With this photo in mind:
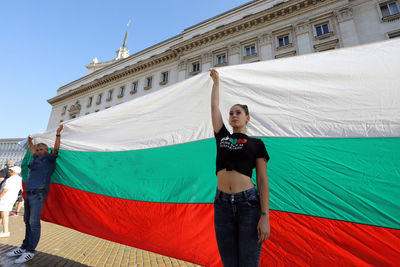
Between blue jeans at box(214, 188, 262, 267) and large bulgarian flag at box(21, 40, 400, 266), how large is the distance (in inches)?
24.1

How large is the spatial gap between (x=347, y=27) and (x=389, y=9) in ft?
9.10

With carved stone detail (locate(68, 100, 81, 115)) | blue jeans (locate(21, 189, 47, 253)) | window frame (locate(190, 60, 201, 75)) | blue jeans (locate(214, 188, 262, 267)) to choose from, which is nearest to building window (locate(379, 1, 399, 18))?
window frame (locate(190, 60, 201, 75))

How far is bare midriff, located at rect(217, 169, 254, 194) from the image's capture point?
147 centimetres

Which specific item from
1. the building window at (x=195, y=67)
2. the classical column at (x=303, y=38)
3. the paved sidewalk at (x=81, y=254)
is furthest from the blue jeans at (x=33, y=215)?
the building window at (x=195, y=67)

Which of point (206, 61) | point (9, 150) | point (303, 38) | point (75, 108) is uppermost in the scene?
point (206, 61)

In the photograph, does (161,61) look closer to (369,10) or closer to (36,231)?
(369,10)

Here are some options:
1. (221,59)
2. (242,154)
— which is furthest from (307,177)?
(221,59)

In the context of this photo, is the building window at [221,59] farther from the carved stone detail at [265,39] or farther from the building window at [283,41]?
the building window at [283,41]

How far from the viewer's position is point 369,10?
1405 centimetres

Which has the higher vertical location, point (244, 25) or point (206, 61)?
point (244, 25)

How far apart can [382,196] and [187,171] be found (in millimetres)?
1994

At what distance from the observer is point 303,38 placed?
50.4 feet

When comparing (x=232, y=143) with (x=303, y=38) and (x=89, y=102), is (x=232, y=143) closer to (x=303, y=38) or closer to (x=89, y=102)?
(x=303, y=38)

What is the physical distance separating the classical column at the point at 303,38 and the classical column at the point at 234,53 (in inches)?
200
